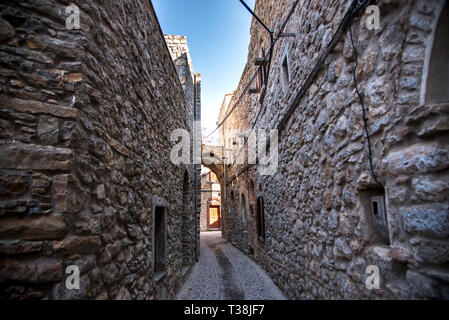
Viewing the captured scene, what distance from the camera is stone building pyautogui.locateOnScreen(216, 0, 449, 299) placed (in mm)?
1506

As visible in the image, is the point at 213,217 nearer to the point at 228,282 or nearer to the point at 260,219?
the point at 260,219

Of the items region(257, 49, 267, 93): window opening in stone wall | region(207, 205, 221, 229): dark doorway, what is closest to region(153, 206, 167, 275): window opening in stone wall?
region(257, 49, 267, 93): window opening in stone wall

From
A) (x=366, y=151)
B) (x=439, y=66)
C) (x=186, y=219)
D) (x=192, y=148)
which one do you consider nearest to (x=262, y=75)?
(x=192, y=148)

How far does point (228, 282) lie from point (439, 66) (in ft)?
18.5

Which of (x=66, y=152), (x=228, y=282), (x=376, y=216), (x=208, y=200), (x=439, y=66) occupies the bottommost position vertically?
(x=228, y=282)

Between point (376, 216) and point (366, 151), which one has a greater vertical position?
point (366, 151)

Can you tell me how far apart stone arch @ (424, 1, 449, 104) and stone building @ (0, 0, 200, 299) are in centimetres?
224

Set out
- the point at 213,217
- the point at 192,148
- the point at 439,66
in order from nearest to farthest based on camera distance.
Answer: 1. the point at 439,66
2. the point at 192,148
3. the point at 213,217

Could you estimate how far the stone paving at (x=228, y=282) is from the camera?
16.0ft

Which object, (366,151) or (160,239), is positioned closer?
(366,151)

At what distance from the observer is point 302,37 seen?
143 inches

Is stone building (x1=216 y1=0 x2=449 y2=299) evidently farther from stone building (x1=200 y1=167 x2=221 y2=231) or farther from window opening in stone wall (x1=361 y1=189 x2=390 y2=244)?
stone building (x1=200 y1=167 x2=221 y2=231)

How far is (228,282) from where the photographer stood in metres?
5.94
